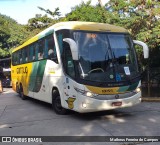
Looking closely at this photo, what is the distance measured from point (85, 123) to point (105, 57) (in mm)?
2069

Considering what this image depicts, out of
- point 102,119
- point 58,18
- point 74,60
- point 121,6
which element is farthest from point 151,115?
point 58,18

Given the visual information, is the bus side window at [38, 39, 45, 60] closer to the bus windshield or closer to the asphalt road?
the asphalt road

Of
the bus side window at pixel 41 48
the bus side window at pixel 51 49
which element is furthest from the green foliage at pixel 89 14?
the bus side window at pixel 51 49

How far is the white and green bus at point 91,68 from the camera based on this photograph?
27.6 feet

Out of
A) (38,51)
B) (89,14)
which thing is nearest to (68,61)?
(38,51)

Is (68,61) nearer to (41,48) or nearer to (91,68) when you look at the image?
(91,68)

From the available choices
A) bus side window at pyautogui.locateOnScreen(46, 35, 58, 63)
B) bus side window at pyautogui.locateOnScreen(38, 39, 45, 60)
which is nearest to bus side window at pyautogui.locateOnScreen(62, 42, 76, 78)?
bus side window at pyautogui.locateOnScreen(46, 35, 58, 63)

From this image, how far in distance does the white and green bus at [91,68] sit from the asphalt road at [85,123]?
457 mm

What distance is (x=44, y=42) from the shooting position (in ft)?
37.3

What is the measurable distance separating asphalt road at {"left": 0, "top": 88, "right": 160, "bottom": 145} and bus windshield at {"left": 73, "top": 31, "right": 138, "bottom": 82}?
132cm

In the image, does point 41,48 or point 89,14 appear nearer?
point 41,48

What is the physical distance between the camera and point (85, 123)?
27.9 feet

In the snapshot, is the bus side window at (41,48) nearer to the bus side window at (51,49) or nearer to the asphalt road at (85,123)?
the bus side window at (51,49)

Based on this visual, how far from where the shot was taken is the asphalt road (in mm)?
7371
